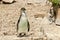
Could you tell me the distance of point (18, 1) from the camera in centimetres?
885

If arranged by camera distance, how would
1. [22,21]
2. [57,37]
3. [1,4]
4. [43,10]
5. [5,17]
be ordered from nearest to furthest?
[57,37] < [22,21] < [5,17] < [43,10] < [1,4]

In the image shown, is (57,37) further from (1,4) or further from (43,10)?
(1,4)

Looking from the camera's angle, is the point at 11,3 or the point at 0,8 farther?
the point at 11,3

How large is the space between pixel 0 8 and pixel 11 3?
728mm

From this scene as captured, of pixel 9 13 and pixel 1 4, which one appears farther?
pixel 1 4

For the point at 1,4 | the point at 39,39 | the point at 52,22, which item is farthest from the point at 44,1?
the point at 39,39

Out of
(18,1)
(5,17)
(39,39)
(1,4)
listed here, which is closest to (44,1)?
(18,1)

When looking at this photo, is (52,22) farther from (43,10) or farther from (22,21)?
(43,10)

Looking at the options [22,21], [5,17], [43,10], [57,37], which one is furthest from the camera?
[43,10]

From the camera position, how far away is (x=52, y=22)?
16.4ft

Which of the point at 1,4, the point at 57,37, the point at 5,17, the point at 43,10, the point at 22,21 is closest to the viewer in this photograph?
the point at 57,37

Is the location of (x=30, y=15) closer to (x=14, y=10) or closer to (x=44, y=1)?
(x=14, y=10)

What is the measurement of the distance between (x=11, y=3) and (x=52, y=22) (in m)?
3.80

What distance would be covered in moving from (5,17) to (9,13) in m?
0.44
